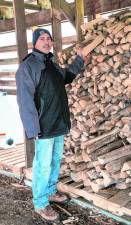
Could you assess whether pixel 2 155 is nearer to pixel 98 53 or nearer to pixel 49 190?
pixel 49 190

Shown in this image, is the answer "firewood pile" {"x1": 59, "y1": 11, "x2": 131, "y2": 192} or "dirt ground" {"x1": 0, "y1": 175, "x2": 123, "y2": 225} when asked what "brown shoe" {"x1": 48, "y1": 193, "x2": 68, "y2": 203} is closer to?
"dirt ground" {"x1": 0, "y1": 175, "x2": 123, "y2": 225}

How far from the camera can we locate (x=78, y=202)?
148 inches

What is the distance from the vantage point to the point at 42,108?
Result: 3373 mm

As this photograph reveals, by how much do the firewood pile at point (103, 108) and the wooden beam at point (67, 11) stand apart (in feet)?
1.04

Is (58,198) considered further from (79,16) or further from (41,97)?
(79,16)

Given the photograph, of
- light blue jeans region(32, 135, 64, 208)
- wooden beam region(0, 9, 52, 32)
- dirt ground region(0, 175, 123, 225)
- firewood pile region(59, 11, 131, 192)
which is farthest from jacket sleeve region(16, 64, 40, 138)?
wooden beam region(0, 9, 52, 32)

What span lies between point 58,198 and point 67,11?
215 cm

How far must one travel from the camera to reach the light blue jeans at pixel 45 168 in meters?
3.45

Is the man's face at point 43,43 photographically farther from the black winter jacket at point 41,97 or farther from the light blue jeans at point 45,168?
the light blue jeans at point 45,168

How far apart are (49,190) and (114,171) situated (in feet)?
2.48

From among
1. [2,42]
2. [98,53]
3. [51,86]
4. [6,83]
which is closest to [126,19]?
[98,53]

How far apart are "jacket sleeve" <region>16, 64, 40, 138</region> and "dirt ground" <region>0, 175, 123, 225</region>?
909mm

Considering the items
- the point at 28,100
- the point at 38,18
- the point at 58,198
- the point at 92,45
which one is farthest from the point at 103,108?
the point at 38,18

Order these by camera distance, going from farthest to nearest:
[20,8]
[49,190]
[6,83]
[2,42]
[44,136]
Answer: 1. [2,42]
2. [6,83]
3. [20,8]
4. [49,190]
5. [44,136]
